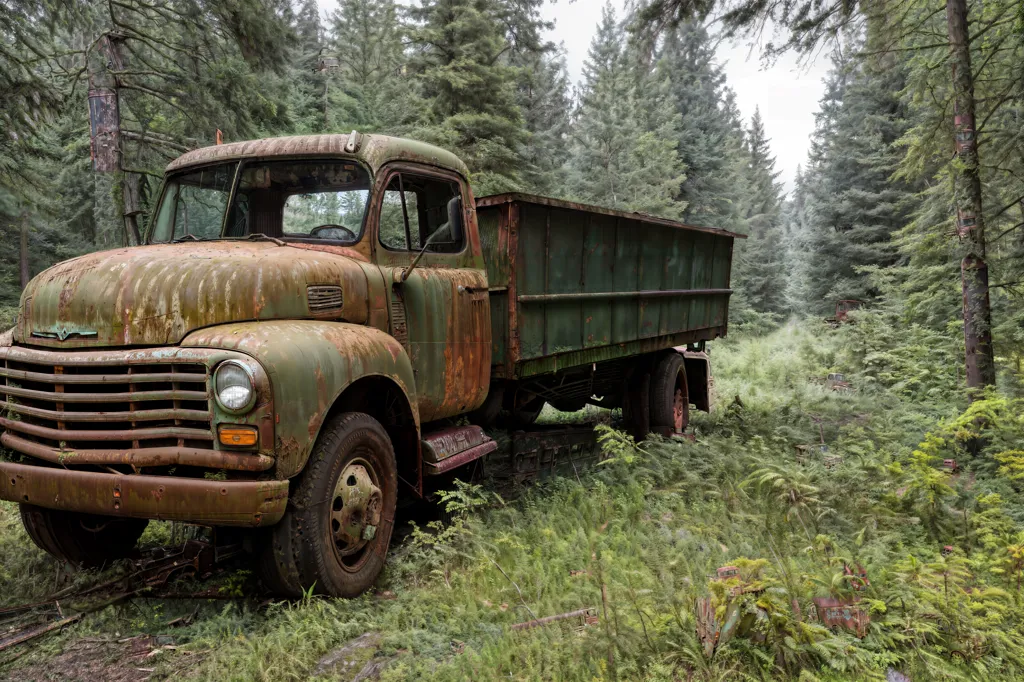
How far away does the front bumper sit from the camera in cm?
309

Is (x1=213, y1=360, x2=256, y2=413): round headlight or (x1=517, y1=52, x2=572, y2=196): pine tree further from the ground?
(x1=517, y1=52, x2=572, y2=196): pine tree

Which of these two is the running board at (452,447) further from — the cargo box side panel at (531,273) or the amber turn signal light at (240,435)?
the amber turn signal light at (240,435)

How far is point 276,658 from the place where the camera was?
3053 mm

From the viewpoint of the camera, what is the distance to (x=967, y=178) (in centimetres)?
733

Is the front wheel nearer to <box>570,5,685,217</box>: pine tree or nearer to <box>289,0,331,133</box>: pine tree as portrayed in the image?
<box>570,5,685,217</box>: pine tree

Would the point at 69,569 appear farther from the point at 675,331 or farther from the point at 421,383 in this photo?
the point at 675,331

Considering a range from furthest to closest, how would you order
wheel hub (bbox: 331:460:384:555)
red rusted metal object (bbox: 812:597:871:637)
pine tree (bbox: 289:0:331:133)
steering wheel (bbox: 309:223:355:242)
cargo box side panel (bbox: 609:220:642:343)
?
pine tree (bbox: 289:0:331:133), cargo box side panel (bbox: 609:220:642:343), steering wheel (bbox: 309:223:355:242), wheel hub (bbox: 331:460:384:555), red rusted metal object (bbox: 812:597:871:637)

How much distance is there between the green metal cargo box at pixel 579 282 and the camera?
210 inches

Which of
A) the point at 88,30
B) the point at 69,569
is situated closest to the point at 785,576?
the point at 69,569

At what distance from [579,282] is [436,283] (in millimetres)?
1810

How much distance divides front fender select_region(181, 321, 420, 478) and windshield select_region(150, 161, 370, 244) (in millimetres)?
985

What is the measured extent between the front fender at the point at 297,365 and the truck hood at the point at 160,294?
13 centimetres

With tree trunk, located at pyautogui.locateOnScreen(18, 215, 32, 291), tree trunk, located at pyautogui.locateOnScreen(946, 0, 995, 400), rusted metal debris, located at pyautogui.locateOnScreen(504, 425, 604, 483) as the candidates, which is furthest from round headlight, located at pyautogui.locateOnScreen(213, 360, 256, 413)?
tree trunk, located at pyautogui.locateOnScreen(18, 215, 32, 291)

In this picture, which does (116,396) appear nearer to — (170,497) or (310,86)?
(170,497)
